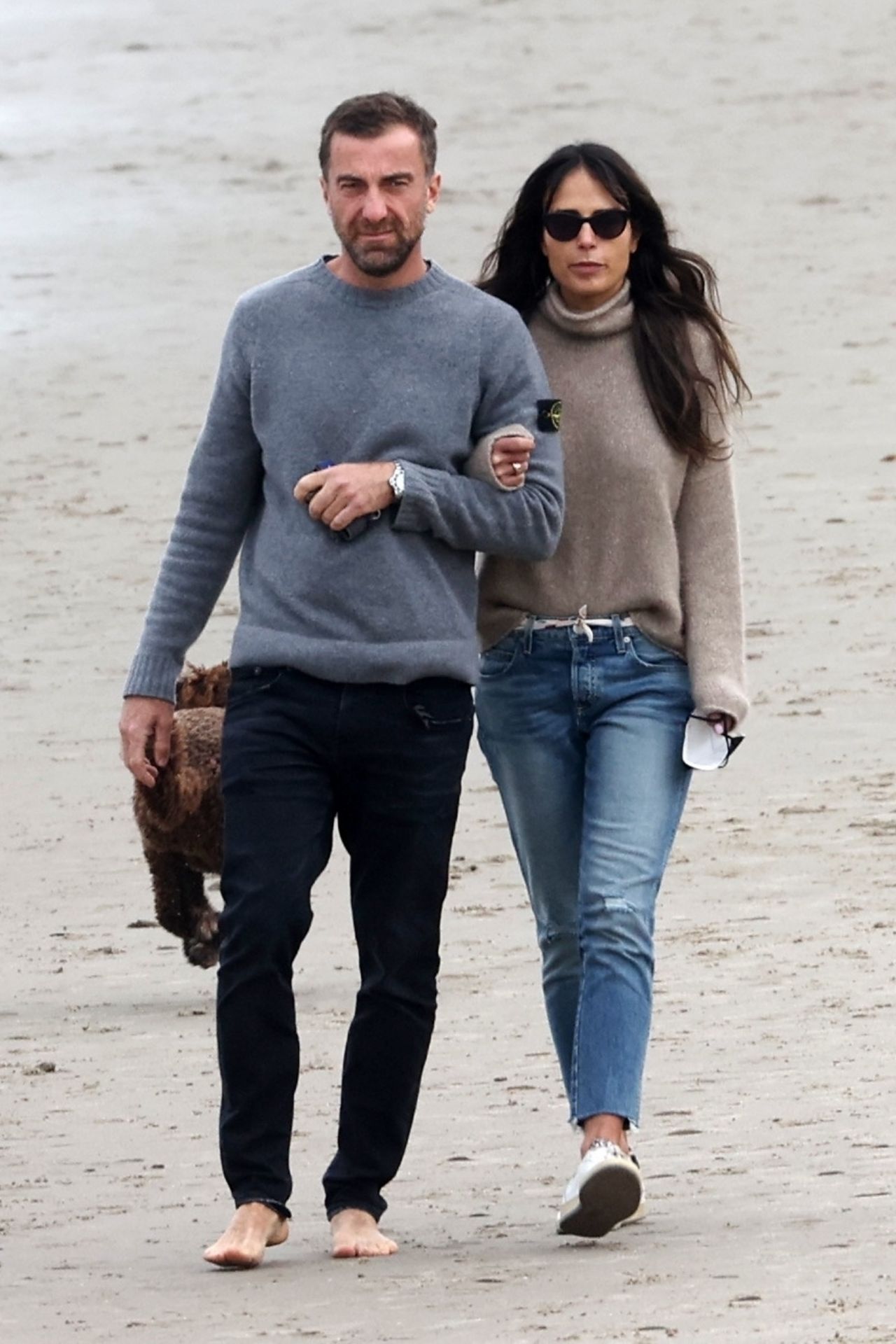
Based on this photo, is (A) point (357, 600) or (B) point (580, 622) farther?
(B) point (580, 622)

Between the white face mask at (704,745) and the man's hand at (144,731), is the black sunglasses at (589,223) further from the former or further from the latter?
the man's hand at (144,731)

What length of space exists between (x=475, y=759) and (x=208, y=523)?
5396 mm

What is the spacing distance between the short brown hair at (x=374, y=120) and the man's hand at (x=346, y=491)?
20.9 inches

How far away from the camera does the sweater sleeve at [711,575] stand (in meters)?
5.11

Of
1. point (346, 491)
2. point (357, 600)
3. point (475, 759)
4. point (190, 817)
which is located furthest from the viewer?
point (475, 759)

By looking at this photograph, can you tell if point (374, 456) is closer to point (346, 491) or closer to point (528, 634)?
point (346, 491)

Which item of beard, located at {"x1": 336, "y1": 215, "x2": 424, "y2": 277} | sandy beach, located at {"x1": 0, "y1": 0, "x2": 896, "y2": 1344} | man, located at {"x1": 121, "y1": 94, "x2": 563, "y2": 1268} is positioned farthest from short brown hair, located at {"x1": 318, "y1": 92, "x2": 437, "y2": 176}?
sandy beach, located at {"x1": 0, "y1": 0, "x2": 896, "y2": 1344}

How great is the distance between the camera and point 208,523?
5008 millimetres

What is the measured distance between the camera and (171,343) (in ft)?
53.5

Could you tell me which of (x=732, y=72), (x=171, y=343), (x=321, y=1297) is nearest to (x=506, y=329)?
(x=321, y=1297)

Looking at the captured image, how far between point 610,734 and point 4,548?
847 cm

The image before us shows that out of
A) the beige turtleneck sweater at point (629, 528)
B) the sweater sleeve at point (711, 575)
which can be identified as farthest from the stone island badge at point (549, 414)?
the sweater sleeve at point (711, 575)

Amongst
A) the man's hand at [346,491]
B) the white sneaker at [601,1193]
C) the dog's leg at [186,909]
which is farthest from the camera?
the dog's leg at [186,909]

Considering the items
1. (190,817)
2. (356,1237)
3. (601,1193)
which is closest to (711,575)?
(601,1193)
